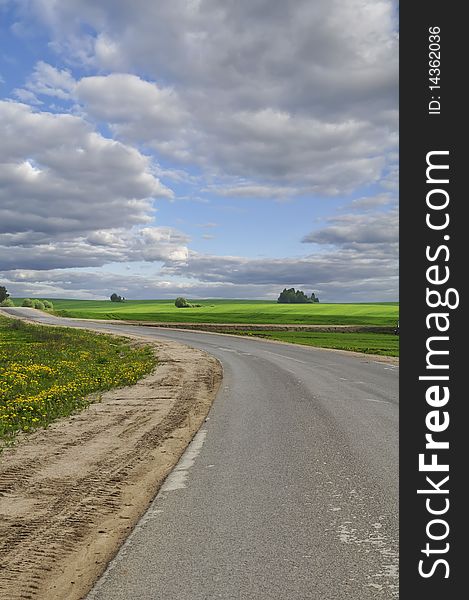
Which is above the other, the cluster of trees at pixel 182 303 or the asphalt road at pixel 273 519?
the cluster of trees at pixel 182 303

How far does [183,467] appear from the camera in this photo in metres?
7.45

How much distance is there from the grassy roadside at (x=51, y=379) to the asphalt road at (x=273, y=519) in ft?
12.0

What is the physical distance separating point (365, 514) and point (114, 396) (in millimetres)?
10472

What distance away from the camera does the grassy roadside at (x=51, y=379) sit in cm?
1155

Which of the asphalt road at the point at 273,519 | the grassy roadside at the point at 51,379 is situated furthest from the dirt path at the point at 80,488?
the grassy roadside at the point at 51,379

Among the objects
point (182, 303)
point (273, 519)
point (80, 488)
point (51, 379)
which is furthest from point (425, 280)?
point (182, 303)

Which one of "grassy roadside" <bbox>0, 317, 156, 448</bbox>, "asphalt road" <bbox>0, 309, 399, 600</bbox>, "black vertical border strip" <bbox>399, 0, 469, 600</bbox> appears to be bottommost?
"grassy roadside" <bbox>0, 317, 156, 448</bbox>

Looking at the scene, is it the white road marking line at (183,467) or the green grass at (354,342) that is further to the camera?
the green grass at (354,342)

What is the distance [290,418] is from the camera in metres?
11.2

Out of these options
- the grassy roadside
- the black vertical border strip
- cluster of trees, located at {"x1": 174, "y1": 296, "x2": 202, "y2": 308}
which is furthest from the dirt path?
cluster of trees, located at {"x1": 174, "y1": 296, "x2": 202, "y2": 308}

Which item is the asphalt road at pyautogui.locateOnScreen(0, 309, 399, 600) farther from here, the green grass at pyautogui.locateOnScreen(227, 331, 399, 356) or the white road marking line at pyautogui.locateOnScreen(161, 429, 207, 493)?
the green grass at pyautogui.locateOnScreen(227, 331, 399, 356)

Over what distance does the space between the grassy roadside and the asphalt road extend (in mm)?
3653

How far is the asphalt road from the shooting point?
404cm

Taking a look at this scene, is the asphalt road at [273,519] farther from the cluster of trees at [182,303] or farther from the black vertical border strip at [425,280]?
the cluster of trees at [182,303]
